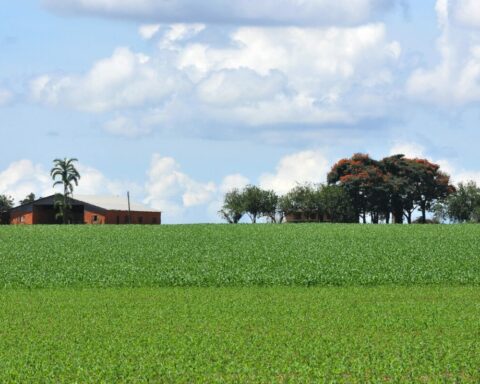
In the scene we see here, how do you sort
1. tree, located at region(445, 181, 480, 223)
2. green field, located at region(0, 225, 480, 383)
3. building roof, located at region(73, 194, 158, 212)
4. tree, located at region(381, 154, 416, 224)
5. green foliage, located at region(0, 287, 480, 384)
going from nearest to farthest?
green foliage, located at region(0, 287, 480, 384)
green field, located at region(0, 225, 480, 383)
tree, located at region(381, 154, 416, 224)
building roof, located at region(73, 194, 158, 212)
tree, located at region(445, 181, 480, 223)

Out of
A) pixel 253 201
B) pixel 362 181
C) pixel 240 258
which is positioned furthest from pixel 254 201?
pixel 240 258

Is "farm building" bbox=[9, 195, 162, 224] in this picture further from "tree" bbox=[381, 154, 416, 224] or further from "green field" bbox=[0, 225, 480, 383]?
"green field" bbox=[0, 225, 480, 383]

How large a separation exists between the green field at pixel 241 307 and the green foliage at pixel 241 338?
0.06m

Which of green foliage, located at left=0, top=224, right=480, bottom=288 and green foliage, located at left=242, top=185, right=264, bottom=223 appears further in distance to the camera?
green foliage, located at left=242, top=185, right=264, bottom=223

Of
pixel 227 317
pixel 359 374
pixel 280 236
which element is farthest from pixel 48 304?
pixel 280 236

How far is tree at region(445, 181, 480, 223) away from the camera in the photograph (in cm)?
14138

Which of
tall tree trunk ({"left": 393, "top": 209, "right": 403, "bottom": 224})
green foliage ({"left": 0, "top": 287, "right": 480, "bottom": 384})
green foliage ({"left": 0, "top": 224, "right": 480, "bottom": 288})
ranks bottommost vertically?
green foliage ({"left": 0, "top": 287, "right": 480, "bottom": 384})

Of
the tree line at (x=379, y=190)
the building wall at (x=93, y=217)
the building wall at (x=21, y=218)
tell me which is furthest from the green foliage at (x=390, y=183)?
the building wall at (x=21, y=218)

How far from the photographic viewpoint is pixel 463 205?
14200 cm

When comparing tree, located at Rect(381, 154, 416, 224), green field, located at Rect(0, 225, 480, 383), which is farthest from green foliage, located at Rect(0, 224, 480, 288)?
tree, located at Rect(381, 154, 416, 224)

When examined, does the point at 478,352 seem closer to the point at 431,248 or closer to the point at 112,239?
the point at 431,248

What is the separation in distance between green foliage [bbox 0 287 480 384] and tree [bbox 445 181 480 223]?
4180 inches

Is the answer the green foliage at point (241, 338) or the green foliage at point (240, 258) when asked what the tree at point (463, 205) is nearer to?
the green foliage at point (240, 258)

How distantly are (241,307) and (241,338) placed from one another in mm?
8912
